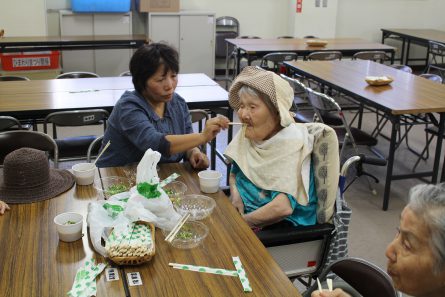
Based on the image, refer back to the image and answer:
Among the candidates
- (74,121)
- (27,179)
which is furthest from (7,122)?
(27,179)

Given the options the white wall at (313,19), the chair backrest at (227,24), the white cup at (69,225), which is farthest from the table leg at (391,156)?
the chair backrest at (227,24)

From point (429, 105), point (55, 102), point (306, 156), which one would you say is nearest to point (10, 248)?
point (306, 156)

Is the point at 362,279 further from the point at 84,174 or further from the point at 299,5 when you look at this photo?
the point at 299,5

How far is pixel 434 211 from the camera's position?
122 cm

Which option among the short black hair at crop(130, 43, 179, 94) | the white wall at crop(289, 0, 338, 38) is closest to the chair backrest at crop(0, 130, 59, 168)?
the short black hair at crop(130, 43, 179, 94)

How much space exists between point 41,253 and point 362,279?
1.06 m

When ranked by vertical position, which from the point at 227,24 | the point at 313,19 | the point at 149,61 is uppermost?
the point at 313,19

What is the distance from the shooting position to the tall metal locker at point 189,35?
745 cm

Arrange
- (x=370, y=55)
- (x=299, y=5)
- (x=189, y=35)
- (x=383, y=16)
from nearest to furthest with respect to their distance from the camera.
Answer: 1. (x=370, y=55)
2. (x=189, y=35)
3. (x=299, y=5)
4. (x=383, y=16)

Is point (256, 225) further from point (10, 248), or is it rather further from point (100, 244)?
point (10, 248)

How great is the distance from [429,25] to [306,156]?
8159mm

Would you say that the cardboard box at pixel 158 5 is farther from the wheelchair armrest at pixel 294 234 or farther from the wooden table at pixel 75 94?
the wheelchair armrest at pixel 294 234

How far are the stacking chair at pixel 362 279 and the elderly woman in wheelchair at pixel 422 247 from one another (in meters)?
0.25

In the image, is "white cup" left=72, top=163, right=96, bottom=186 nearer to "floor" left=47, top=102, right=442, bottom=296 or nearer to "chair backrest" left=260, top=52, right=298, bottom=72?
"floor" left=47, top=102, right=442, bottom=296
